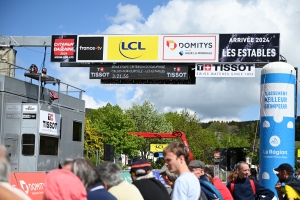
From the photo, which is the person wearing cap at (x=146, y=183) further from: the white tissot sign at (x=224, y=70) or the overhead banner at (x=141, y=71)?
the white tissot sign at (x=224, y=70)

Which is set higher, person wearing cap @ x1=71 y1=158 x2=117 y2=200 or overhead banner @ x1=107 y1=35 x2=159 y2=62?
overhead banner @ x1=107 y1=35 x2=159 y2=62

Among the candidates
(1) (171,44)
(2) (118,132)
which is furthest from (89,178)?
(2) (118,132)

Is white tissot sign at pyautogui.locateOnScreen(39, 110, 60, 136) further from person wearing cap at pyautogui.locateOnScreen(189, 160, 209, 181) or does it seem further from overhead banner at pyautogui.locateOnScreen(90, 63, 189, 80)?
person wearing cap at pyautogui.locateOnScreen(189, 160, 209, 181)

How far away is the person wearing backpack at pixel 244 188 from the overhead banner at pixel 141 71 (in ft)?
48.7

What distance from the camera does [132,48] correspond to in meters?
24.1

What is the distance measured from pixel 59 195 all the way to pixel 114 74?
20337 mm

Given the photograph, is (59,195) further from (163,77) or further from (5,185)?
(163,77)

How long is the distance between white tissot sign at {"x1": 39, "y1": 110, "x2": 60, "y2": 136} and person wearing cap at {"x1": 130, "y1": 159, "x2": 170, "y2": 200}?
16.0 meters

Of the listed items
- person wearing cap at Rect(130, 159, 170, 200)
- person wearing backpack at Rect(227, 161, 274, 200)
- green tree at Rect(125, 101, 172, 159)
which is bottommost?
person wearing backpack at Rect(227, 161, 274, 200)

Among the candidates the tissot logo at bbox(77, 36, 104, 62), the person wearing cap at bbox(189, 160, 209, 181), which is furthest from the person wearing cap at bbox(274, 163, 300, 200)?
the tissot logo at bbox(77, 36, 104, 62)

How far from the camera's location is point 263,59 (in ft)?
76.0

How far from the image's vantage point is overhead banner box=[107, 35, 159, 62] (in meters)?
24.0

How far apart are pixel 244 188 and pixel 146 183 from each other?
351 centimetres

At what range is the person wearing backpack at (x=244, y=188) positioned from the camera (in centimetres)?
846
